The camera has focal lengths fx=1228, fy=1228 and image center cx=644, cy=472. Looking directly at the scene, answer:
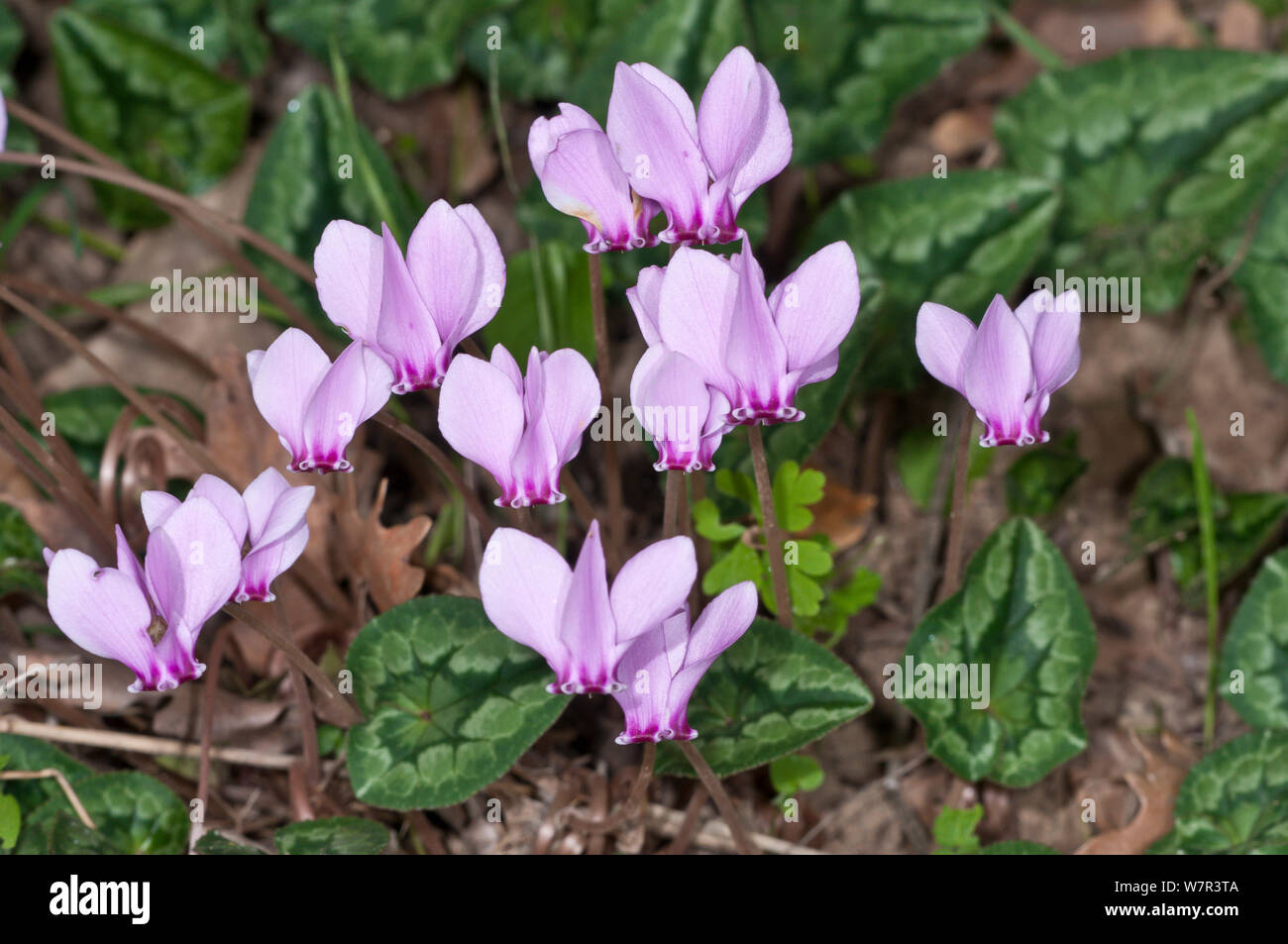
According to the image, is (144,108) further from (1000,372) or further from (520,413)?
(1000,372)

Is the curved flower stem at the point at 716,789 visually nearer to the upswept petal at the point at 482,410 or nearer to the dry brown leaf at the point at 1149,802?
the upswept petal at the point at 482,410

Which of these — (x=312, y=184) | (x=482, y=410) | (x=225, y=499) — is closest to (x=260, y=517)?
(x=225, y=499)

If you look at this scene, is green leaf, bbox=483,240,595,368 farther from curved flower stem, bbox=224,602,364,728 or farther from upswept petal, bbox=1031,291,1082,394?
upswept petal, bbox=1031,291,1082,394

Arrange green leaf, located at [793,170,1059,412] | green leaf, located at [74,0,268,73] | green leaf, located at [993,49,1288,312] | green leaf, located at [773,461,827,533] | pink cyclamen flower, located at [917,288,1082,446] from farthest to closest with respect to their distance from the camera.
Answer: green leaf, located at [74,0,268,73], green leaf, located at [993,49,1288,312], green leaf, located at [793,170,1059,412], green leaf, located at [773,461,827,533], pink cyclamen flower, located at [917,288,1082,446]

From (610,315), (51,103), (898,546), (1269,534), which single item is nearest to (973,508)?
(898,546)

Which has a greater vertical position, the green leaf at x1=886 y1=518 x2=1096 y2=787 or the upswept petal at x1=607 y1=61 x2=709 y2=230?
the upswept petal at x1=607 y1=61 x2=709 y2=230

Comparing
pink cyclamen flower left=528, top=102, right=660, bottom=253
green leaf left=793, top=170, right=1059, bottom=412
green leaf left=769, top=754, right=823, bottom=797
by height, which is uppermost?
green leaf left=793, top=170, right=1059, bottom=412

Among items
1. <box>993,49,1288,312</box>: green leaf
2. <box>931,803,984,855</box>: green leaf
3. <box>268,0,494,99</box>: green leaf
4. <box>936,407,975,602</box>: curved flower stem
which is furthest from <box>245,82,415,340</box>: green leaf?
<box>931,803,984,855</box>: green leaf
